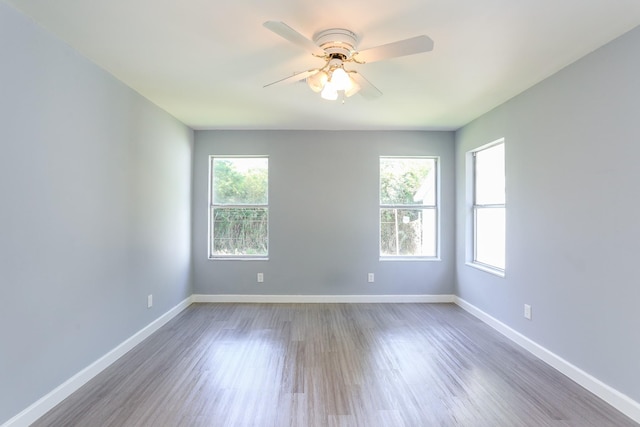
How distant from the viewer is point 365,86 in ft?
7.59

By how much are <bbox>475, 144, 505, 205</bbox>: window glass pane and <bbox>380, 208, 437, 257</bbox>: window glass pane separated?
755 mm

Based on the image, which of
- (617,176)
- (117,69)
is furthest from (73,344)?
(617,176)

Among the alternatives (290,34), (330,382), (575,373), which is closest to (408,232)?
(575,373)

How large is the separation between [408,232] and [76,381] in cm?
396

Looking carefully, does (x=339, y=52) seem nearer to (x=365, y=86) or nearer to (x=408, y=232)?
(x=365, y=86)

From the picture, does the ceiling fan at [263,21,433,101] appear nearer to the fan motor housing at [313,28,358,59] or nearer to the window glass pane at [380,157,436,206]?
the fan motor housing at [313,28,358,59]

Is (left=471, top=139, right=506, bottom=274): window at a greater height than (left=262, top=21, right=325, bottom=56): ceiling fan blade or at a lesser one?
lesser

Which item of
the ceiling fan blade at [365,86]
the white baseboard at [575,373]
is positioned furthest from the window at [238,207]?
the white baseboard at [575,373]

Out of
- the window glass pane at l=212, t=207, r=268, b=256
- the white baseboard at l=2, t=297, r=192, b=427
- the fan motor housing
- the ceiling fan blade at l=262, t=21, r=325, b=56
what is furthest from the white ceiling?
the white baseboard at l=2, t=297, r=192, b=427

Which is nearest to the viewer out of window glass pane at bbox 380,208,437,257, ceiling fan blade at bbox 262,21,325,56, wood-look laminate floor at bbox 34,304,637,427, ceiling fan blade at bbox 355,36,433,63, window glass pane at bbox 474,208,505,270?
ceiling fan blade at bbox 262,21,325,56

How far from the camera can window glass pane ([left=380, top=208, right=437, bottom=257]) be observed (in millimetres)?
4555

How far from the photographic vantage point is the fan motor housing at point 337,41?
1.94 m

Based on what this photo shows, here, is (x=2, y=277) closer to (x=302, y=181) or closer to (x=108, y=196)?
(x=108, y=196)

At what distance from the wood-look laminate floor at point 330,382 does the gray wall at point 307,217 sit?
0.92m
